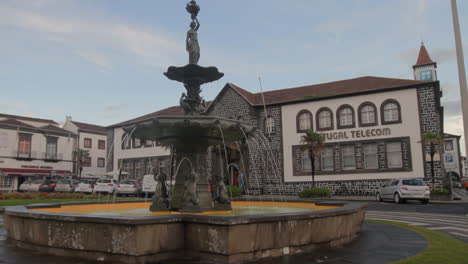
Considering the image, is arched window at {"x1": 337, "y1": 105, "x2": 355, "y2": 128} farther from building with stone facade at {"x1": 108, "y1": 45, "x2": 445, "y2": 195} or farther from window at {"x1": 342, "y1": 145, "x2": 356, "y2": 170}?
window at {"x1": 342, "y1": 145, "x2": 356, "y2": 170}

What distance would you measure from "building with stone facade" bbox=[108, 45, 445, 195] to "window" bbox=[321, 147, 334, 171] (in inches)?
3.4

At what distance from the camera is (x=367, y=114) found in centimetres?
3195

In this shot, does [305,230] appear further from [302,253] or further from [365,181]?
[365,181]

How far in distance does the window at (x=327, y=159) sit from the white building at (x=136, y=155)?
17631mm

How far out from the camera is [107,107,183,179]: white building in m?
43.1

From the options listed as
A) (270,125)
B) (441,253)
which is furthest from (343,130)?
(441,253)

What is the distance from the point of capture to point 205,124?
8172mm

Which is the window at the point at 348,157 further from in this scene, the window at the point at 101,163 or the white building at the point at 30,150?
the window at the point at 101,163

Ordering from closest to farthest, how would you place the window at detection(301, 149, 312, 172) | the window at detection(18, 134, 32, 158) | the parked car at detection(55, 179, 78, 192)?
1. the window at detection(301, 149, 312, 172)
2. the parked car at detection(55, 179, 78, 192)
3. the window at detection(18, 134, 32, 158)

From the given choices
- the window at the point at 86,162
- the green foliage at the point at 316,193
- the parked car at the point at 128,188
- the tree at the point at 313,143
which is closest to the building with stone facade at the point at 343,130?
the tree at the point at 313,143

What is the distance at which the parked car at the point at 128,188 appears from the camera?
1284 inches

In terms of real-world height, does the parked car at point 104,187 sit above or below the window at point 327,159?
below

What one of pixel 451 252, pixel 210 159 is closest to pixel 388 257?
pixel 451 252

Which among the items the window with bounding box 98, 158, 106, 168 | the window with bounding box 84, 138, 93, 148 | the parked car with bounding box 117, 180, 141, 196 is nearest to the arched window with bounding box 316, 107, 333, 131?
the parked car with bounding box 117, 180, 141, 196
